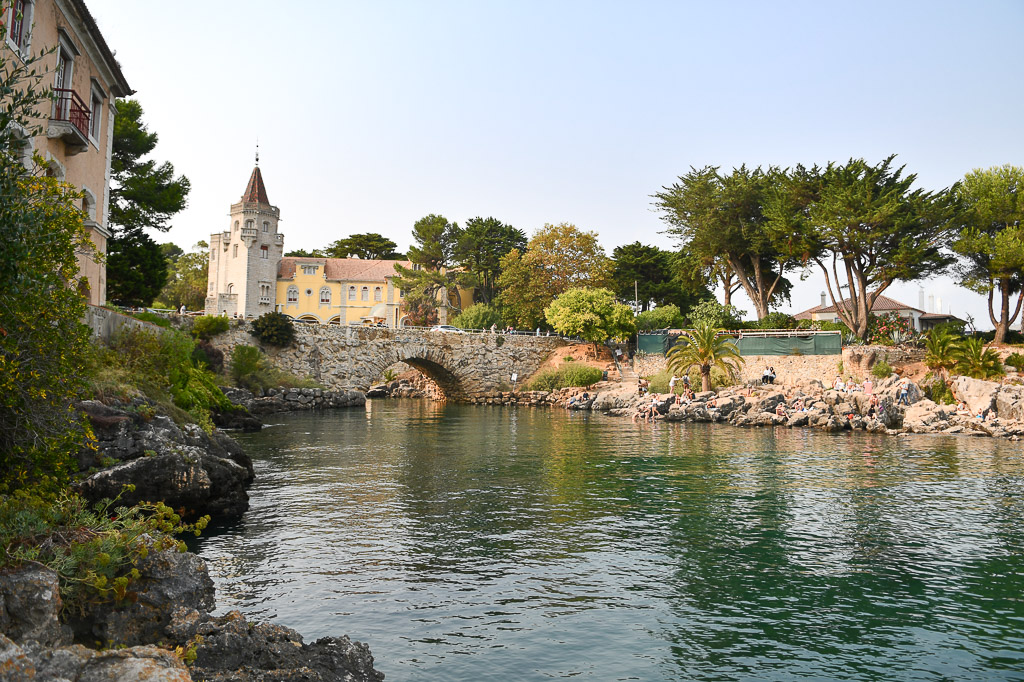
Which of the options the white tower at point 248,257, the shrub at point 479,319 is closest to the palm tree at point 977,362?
the shrub at point 479,319

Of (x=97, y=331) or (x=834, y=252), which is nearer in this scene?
(x=97, y=331)

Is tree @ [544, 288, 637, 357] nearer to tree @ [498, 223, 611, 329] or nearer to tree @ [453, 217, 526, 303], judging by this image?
tree @ [498, 223, 611, 329]

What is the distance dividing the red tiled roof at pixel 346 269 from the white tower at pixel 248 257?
2577 mm

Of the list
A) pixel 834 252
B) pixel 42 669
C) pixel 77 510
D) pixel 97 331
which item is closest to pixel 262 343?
pixel 97 331

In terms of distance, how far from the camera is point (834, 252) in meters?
47.3

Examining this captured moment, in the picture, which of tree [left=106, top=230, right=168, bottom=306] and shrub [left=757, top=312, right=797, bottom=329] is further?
shrub [left=757, top=312, right=797, bottom=329]

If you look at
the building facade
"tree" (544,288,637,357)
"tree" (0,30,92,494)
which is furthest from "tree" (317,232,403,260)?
"tree" (0,30,92,494)

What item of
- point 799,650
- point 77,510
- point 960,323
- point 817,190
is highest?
point 817,190

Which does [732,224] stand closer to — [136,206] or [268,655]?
[136,206]

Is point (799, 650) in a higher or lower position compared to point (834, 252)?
lower

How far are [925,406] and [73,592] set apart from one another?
111ft

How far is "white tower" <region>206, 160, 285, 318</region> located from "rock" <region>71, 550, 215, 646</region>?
7542cm

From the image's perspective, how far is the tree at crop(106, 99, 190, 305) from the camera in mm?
33500

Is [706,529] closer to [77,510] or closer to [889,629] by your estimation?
[889,629]
